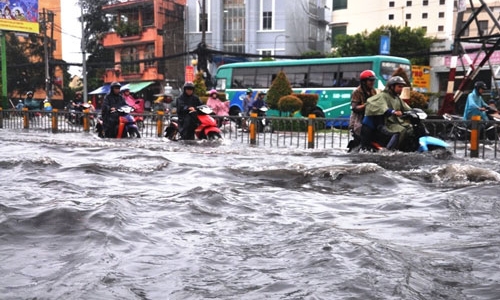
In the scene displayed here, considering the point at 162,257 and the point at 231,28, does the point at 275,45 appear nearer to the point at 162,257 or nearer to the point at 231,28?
the point at 231,28

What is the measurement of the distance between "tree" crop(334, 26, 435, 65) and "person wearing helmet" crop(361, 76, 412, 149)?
33.2 metres

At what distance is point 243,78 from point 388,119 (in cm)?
1685

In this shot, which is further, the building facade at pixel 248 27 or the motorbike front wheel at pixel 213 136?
the building facade at pixel 248 27

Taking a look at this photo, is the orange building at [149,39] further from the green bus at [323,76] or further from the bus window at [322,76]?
the bus window at [322,76]

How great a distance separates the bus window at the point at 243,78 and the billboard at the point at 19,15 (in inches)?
431

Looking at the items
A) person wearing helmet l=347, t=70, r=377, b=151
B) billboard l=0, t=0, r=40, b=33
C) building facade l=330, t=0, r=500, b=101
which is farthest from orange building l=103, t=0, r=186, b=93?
person wearing helmet l=347, t=70, r=377, b=151

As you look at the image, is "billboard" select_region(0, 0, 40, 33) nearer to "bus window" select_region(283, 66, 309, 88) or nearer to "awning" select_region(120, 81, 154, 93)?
"awning" select_region(120, 81, 154, 93)

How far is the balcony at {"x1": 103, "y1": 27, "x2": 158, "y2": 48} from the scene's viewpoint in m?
38.7

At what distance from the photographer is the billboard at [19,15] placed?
25734 mm

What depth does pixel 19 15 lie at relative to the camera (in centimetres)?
2630

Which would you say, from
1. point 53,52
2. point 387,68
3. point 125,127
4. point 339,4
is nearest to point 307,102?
point 387,68

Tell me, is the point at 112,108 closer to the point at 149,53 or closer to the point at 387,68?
the point at 387,68

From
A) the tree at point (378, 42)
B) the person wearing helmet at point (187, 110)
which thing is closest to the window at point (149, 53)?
the tree at point (378, 42)

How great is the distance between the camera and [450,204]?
4.59 m
